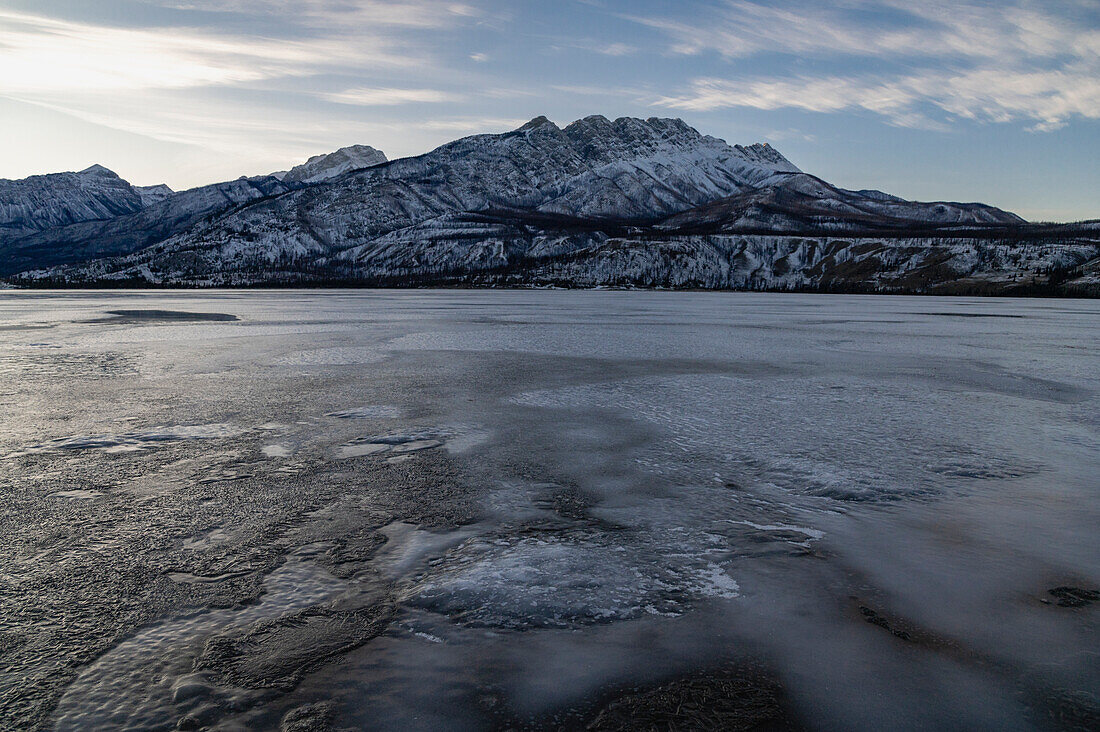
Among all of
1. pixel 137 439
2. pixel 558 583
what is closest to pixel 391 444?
pixel 137 439

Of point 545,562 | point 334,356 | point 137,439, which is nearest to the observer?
point 545,562

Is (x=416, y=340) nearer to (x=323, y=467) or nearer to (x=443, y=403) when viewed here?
(x=443, y=403)

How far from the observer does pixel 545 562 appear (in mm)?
8094

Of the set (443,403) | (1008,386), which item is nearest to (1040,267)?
(1008,386)

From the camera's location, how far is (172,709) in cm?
516

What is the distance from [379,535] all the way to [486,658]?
3220mm

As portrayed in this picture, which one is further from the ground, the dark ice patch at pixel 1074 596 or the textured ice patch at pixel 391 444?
the textured ice patch at pixel 391 444

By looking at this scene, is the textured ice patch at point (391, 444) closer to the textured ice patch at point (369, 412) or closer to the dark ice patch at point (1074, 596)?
the textured ice patch at point (369, 412)

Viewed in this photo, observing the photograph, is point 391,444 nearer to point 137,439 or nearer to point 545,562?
point 137,439

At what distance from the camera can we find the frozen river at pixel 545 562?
214 inches

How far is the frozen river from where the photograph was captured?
17.8 feet

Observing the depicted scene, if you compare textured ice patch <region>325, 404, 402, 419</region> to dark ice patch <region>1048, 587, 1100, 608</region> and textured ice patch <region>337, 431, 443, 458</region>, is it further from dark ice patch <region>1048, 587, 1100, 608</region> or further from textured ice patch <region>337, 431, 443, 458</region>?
dark ice patch <region>1048, 587, 1100, 608</region>

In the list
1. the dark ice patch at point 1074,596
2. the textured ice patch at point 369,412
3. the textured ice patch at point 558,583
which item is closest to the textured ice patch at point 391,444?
the textured ice patch at point 369,412

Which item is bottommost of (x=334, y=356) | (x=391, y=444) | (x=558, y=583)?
(x=558, y=583)
